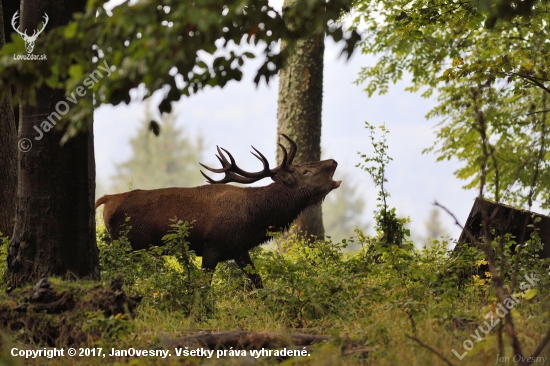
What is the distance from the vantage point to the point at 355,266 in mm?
7430

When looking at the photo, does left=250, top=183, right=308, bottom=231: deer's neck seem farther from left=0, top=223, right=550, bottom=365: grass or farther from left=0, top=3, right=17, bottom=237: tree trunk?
left=0, top=3, right=17, bottom=237: tree trunk

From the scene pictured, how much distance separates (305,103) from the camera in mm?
13000

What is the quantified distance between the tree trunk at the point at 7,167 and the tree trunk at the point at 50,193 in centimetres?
200

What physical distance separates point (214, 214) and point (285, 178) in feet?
4.12

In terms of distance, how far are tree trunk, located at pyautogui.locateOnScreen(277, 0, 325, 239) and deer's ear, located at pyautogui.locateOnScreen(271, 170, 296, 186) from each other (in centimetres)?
340

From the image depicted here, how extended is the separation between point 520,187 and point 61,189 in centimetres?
1385

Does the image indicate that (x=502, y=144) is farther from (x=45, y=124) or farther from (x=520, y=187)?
(x=45, y=124)

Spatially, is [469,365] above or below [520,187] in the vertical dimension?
below

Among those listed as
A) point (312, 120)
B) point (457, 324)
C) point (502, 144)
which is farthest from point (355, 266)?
point (502, 144)

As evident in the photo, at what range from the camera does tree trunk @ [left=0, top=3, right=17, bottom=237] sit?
27.0 feet
